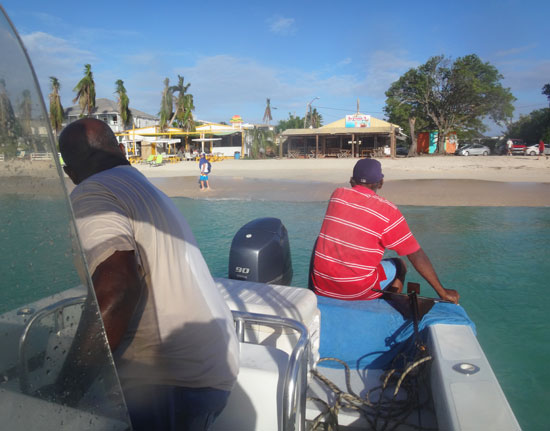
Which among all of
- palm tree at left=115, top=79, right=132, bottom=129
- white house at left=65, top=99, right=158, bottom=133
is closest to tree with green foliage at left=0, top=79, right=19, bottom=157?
white house at left=65, top=99, right=158, bottom=133

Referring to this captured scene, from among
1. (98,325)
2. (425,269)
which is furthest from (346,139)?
(98,325)

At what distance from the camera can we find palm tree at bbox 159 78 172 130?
166 feet

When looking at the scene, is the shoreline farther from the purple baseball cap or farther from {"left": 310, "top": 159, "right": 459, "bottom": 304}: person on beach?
{"left": 310, "top": 159, "right": 459, "bottom": 304}: person on beach

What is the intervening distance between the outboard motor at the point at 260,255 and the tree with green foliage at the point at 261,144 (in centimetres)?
3905

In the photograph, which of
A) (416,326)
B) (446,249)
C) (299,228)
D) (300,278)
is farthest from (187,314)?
(299,228)

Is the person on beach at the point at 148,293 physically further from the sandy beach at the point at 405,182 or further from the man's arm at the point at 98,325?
the sandy beach at the point at 405,182

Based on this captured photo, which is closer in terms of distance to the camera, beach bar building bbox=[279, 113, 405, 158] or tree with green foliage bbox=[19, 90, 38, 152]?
tree with green foliage bbox=[19, 90, 38, 152]

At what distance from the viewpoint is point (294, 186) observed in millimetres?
19422

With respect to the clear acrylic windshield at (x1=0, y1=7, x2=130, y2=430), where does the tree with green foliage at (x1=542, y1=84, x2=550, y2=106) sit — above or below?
above

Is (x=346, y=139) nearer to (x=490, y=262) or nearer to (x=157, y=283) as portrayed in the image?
(x=490, y=262)

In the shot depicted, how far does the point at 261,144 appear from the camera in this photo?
1731 inches

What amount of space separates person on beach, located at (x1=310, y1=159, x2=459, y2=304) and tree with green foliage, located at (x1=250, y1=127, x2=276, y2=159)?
39.9m

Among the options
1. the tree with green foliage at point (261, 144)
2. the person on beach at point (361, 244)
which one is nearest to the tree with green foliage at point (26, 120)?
the person on beach at point (361, 244)

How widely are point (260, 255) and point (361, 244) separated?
106cm
